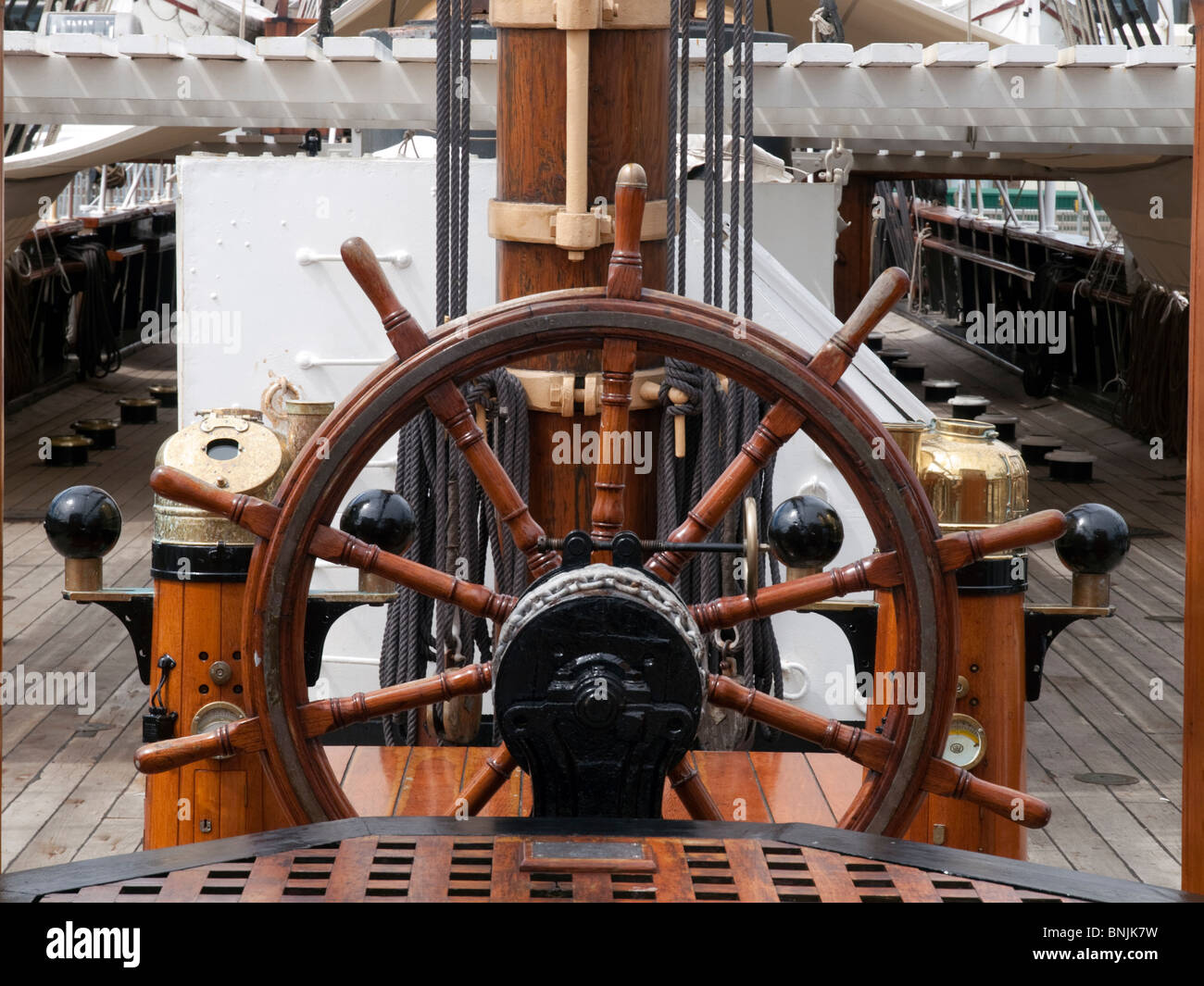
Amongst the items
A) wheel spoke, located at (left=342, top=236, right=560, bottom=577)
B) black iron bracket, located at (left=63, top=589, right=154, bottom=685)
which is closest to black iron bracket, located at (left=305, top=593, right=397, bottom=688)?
black iron bracket, located at (left=63, top=589, right=154, bottom=685)

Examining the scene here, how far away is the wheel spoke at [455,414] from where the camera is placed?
147 cm

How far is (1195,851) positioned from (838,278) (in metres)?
9.34

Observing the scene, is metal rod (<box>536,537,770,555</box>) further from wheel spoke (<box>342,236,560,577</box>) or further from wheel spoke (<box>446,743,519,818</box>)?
wheel spoke (<box>446,743,519,818</box>)

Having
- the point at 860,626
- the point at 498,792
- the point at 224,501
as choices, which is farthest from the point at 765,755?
the point at 224,501

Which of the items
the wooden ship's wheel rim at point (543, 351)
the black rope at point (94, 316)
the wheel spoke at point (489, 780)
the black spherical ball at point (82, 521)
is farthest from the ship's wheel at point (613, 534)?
the black rope at point (94, 316)

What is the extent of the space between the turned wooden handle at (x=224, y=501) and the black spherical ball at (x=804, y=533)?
23.8 inches

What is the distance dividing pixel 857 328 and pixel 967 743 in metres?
0.87

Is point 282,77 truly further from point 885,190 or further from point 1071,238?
point 885,190

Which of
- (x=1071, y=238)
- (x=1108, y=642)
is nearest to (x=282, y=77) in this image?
(x=1108, y=642)

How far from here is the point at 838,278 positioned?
1035 centimetres

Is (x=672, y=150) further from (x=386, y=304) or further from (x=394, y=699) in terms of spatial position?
(x=394, y=699)

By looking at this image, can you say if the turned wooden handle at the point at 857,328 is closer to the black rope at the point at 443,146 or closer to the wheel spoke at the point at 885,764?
the wheel spoke at the point at 885,764

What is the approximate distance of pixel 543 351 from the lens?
4.89ft

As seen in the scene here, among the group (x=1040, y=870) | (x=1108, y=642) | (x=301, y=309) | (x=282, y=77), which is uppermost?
(x=282, y=77)
